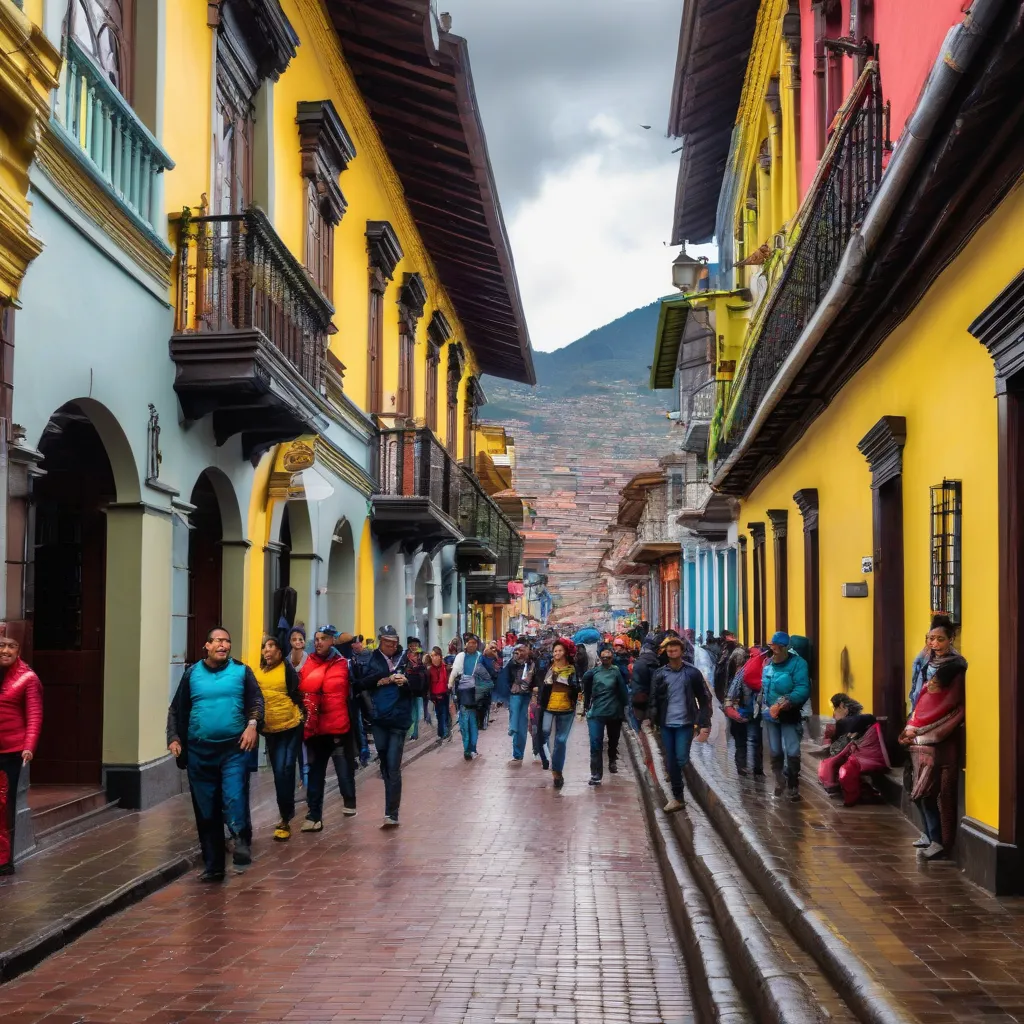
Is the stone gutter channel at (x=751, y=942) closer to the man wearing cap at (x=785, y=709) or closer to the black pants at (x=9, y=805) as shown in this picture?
the man wearing cap at (x=785, y=709)

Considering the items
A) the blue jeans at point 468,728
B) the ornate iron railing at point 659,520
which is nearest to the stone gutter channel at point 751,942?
the blue jeans at point 468,728

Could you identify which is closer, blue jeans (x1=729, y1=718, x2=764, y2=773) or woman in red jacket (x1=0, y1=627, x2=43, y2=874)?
woman in red jacket (x1=0, y1=627, x2=43, y2=874)

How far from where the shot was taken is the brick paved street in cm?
636

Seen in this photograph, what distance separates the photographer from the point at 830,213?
1242 centimetres

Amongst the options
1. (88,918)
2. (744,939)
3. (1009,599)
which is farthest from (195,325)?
(744,939)

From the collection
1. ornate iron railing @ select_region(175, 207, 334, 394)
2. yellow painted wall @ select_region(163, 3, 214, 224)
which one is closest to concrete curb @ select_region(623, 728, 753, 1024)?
ornate iron railing @ select_region(175, 207, 334, 394)

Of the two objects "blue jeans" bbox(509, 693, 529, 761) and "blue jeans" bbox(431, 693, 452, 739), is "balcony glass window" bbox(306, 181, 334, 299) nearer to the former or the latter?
"blue jeans" bbox(509, 693, 529, 761)

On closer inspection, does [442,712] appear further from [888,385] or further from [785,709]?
[888,385]

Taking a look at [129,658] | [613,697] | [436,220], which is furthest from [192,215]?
[436,220]

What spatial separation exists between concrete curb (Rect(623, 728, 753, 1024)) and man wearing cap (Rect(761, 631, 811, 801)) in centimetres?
125

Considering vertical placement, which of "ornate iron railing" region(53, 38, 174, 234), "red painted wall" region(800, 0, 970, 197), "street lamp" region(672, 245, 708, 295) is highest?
"street lamp" region(672, 245, 708, 295)

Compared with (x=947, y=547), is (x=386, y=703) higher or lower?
lower

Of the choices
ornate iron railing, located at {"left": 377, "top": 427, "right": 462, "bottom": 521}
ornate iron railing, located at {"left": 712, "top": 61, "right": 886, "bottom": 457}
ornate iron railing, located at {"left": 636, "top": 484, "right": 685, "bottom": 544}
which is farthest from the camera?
ornate iron railing, located at {"left": 636, "top": 484, "right": 685, "bottom": 544}

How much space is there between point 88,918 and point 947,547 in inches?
225
